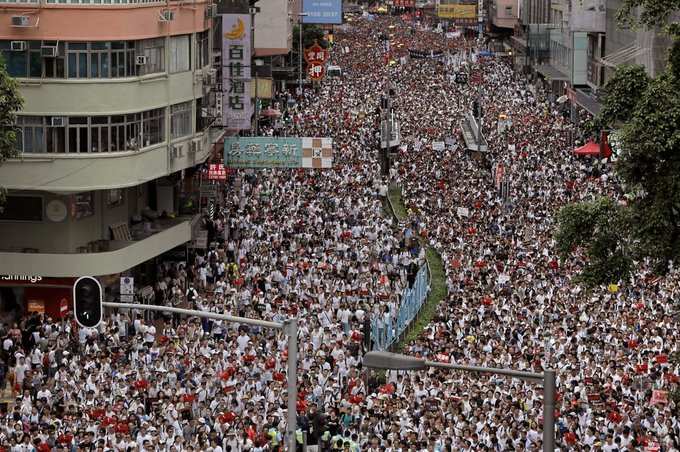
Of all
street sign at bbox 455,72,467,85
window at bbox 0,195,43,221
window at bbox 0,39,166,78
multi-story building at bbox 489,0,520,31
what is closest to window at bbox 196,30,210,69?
window at bbox 0,39,166,78

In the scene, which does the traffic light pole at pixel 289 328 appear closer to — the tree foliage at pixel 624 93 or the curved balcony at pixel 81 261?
the tree foliage at pixel 624 93

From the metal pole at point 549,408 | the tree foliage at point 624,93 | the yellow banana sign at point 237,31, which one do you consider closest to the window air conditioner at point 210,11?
the yellow banana sign at point 237,31

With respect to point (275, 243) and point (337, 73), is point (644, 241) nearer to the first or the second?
point (275, 243)

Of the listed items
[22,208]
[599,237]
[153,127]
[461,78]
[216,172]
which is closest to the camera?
[599,237]

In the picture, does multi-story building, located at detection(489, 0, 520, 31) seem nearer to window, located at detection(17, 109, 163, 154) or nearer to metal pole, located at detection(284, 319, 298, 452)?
window, located at detection(17, 109, 163, 154)

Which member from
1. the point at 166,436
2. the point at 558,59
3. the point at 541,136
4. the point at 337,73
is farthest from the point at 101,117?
the point at 337,73

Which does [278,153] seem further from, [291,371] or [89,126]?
[291,371]

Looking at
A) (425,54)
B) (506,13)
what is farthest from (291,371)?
(506,13)
